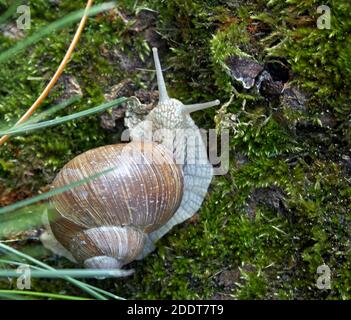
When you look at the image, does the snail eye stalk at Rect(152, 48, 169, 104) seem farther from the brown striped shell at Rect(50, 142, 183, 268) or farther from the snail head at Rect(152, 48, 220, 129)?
the brown striped shell at Rect(50, 142, 183, 268)

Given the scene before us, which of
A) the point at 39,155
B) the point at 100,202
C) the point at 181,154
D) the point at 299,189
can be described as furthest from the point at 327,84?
the point at 39,155

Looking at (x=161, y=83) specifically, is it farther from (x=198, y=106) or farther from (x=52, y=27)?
(x=52, y=27)

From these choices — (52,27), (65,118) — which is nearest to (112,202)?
(65,118)

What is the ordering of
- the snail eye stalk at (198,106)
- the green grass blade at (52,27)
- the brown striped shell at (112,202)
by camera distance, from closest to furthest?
1. the green grass blade at (52,27)
2. the brown striped shell at (112,202)
3. the snail eye stalk at (198,106)

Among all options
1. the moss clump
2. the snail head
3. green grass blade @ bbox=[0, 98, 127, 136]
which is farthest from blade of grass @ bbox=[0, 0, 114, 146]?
green grass blade @ bbox=[0, 98, 127, 136]

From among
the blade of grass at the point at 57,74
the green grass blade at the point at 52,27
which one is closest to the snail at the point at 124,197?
the blade of grass at the point at 57,74

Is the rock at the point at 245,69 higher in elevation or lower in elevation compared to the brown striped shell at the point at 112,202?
higher

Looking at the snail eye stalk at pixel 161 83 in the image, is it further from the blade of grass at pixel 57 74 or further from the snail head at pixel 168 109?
the blade of grass at pixel 57 74
